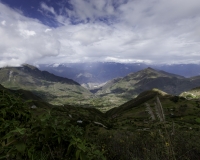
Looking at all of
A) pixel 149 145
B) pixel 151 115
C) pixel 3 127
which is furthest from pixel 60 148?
pixel 149 145

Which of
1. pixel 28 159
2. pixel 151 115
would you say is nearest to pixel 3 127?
pixel 28 159

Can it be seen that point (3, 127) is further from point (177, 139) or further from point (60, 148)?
point (177, 139)

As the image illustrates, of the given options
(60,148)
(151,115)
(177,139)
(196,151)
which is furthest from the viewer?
(177,139)

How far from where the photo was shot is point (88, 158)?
8.75 feet

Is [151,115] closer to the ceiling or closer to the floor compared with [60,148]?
closer to the ceiling

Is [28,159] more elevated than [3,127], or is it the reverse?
[3,127]

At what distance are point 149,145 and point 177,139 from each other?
4.31ft

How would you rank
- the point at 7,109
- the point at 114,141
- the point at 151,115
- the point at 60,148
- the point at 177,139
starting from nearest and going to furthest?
the point at 60,148
the point at 7,109
the point at 151,115
the point at 177,139
the point at 114,141

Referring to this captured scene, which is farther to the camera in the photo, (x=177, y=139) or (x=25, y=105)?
(x=177, y=139)

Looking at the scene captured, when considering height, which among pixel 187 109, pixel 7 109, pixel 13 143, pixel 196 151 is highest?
pixel 7 109

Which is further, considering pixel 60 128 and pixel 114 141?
pixel 114 141

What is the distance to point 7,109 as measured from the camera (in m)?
3.65

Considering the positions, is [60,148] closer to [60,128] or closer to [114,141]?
[60,128]

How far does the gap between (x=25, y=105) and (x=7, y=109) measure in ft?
1.54
